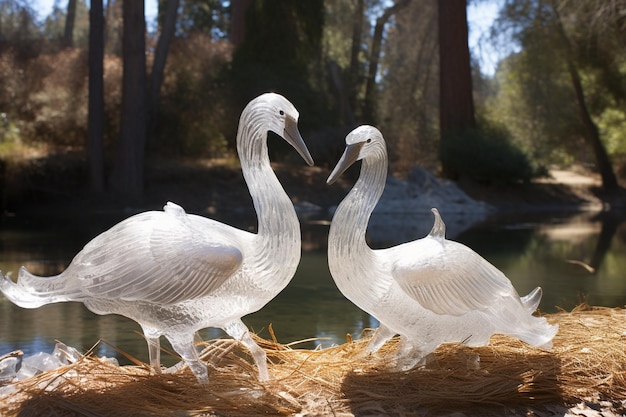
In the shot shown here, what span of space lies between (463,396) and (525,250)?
6570mm

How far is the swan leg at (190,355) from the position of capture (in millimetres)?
2828

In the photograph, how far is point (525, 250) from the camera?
895cm

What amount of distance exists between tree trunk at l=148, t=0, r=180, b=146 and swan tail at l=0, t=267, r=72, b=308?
1269 cm

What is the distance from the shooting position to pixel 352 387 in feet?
9.34

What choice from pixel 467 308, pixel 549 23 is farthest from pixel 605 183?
pixel 467 308

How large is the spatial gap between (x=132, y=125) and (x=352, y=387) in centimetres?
1154

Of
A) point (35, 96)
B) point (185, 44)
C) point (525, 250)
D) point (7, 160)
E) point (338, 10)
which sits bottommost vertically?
point (525, 250)

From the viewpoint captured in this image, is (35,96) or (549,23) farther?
(549,23)

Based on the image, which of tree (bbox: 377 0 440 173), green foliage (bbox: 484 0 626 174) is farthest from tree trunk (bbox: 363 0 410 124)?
green foliage (bbox: 484 0 626 174)

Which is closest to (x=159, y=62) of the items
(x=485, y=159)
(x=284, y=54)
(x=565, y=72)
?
(x=284, y=54)

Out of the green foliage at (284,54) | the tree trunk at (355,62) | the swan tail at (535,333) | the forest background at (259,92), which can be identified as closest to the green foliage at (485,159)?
the forest background at (259,92)

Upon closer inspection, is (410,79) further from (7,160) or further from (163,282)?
(163,282)

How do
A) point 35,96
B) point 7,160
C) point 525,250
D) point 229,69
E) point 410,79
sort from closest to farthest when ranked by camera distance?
point 525,250
point 7,160
point 35,96
point 229,69
point 410,79

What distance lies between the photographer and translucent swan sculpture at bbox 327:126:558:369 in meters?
2.97
